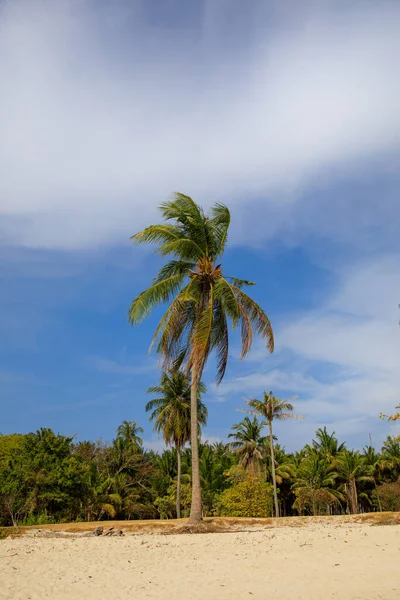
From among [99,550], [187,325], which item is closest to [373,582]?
[99,550]

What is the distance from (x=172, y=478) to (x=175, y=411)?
1446 cm

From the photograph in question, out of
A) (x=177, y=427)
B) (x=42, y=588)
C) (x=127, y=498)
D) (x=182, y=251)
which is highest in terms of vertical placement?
(x=182, y=251)

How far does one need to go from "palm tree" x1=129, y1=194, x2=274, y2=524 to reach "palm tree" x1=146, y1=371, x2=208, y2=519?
769 inches

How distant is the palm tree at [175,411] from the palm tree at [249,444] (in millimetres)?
3668

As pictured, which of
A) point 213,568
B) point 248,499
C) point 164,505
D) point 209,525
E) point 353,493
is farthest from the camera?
point 353,493

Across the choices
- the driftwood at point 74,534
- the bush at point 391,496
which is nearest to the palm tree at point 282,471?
the bush at point 391,496

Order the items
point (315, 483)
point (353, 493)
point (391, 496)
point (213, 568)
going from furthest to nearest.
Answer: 1. point (353, 493)
2. point (315, 483)
3. point (391, 496)
4. point (213, 568)

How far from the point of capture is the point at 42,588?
9.23 m

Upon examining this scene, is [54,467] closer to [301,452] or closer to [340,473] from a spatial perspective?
[340,473]

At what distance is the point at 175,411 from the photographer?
39781 mm

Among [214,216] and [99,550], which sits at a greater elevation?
[214,216]

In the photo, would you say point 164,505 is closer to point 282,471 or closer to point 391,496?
point 282,471

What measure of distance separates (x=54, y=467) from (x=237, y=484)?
14.5m

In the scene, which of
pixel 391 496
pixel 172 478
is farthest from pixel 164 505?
pixel 391 496
